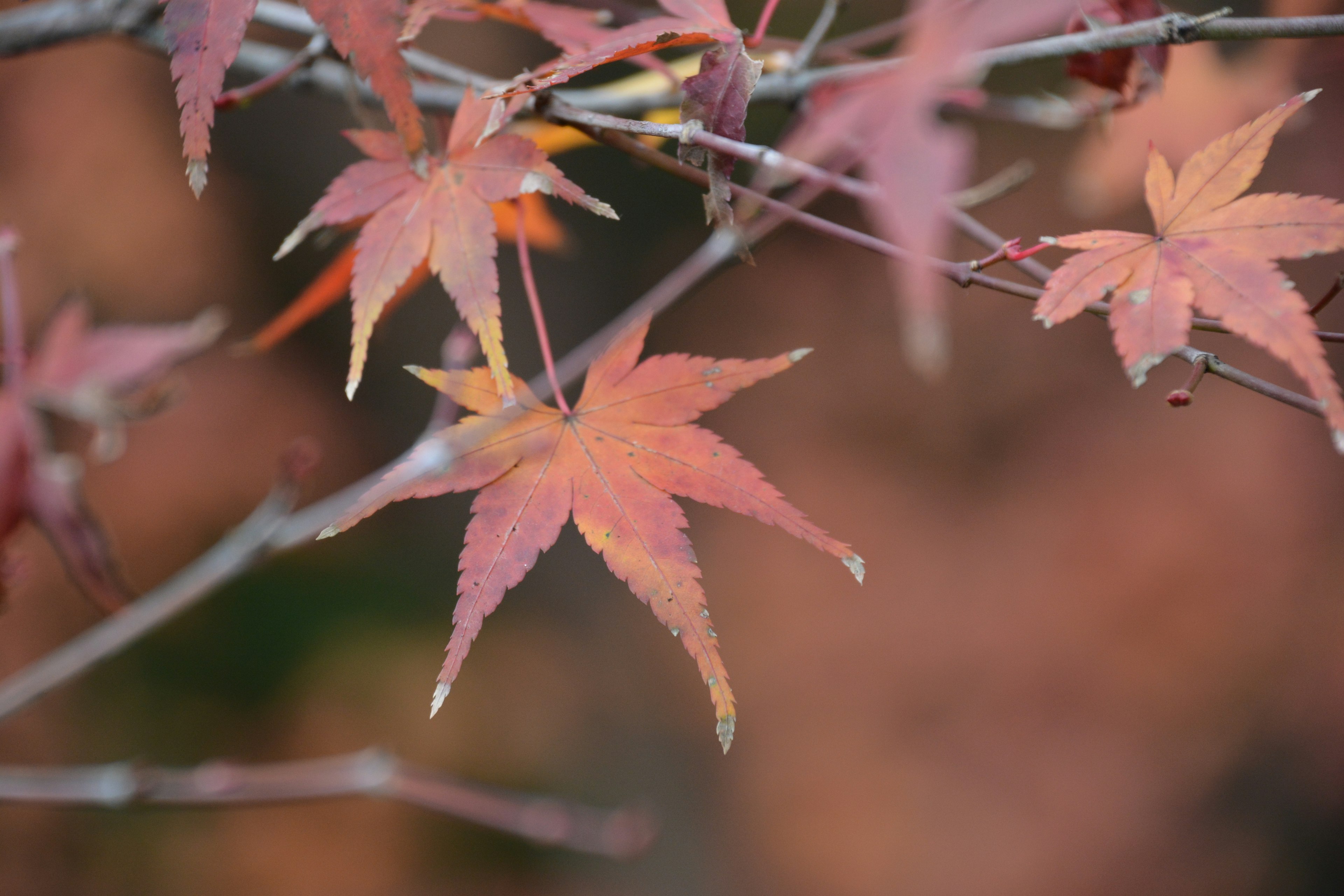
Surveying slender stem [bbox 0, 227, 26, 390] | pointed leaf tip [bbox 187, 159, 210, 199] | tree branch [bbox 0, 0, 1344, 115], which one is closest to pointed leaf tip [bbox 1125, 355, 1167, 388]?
tree branch [bbox 0, 0, 1344, 115]

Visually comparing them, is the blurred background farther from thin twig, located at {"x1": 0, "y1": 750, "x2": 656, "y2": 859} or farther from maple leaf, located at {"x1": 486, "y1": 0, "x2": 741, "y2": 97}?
maple leaf, located at {"x1": 486, "y1": 0, "x2": 741, "y2": 97}

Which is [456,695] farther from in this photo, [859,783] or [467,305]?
[467,305]

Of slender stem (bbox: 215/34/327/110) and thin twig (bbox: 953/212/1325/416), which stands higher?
slender stem (bbox: 215/34/327/110)

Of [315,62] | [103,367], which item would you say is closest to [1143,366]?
[315,62]

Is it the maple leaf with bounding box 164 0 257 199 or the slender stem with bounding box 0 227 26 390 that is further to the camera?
the slender stem with bounding box 0 227 26 390

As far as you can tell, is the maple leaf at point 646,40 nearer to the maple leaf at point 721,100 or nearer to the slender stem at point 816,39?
the maple leaf at point 721,100

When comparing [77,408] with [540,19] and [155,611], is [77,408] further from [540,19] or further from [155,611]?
[540,19]

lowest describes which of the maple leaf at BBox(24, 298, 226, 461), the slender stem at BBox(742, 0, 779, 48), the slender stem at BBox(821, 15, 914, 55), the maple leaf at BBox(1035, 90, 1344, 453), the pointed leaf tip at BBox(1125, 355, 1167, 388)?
the maple leaf at BBox(24, 298, 226, 461)

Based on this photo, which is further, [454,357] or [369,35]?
[454,357]
